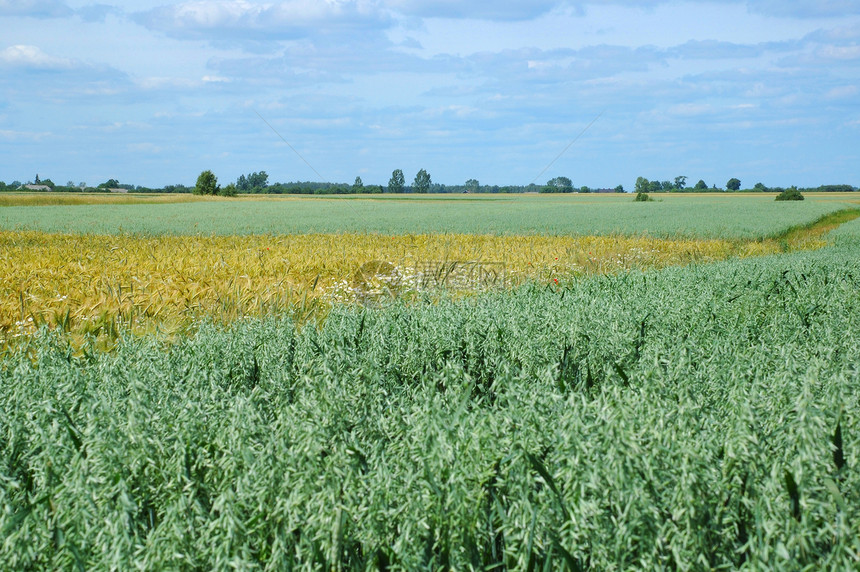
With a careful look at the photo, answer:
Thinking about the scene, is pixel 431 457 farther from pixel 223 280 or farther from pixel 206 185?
pixel 206 185

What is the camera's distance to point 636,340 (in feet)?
12.0

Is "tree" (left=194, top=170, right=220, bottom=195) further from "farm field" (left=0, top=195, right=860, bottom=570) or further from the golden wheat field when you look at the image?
"farm field" (left=0, top=195, right=860, bottom=570)

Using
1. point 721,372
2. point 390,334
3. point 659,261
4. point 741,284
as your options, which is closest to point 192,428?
point 390,334

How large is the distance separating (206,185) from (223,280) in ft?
271

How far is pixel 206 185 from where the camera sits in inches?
3364

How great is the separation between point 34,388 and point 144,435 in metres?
1.04

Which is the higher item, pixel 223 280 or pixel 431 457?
pixel 431 457

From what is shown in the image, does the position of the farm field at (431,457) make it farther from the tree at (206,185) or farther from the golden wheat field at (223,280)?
the tree at (206,185)

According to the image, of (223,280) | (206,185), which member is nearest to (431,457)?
(223,280)

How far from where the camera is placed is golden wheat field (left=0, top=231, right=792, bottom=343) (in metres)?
6.04

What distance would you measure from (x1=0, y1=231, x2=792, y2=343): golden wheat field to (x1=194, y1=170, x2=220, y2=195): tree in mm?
74074

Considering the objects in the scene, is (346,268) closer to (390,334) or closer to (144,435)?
(390,334)

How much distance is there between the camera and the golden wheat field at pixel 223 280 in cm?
604

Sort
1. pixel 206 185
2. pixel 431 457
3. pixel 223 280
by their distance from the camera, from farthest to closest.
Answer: pixel 206 185
pixel 223 280
pixel 431 457
